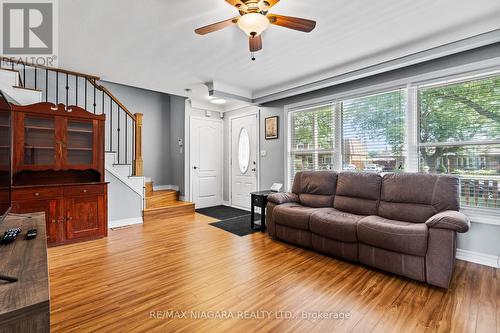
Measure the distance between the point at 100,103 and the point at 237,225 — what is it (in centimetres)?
379

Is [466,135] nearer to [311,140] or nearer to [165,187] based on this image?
[311,140]

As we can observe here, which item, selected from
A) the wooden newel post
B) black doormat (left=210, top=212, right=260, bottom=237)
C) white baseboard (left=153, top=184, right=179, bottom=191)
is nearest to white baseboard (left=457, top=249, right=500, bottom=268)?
black doormat (left=210, top=212, right=260, bottom=237)

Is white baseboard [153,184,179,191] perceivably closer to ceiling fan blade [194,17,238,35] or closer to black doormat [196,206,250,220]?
black doormat [196,206,250,220]

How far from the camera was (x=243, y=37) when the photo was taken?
2791mm

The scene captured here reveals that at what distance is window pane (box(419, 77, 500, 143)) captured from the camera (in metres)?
2.69

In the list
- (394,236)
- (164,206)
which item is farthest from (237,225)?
(394,236)

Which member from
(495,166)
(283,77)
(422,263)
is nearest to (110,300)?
(422,263)

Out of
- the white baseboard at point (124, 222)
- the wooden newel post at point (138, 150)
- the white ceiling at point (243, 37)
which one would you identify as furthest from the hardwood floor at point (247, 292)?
the white ceiling at point (243, 37)

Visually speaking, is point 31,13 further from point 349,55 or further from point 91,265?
point 349,55

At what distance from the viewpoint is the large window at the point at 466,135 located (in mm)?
2695

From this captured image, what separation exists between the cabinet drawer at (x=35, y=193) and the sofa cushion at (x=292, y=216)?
3005mm

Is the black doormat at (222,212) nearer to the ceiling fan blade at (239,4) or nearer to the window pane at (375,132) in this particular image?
the window pane at (375,132)

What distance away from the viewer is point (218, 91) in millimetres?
4363

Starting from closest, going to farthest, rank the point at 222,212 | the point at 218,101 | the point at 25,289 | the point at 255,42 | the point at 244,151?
the point at 25,289, the point at 255,42, the point at 222,212, the point at 218,101, the point at 244,151
